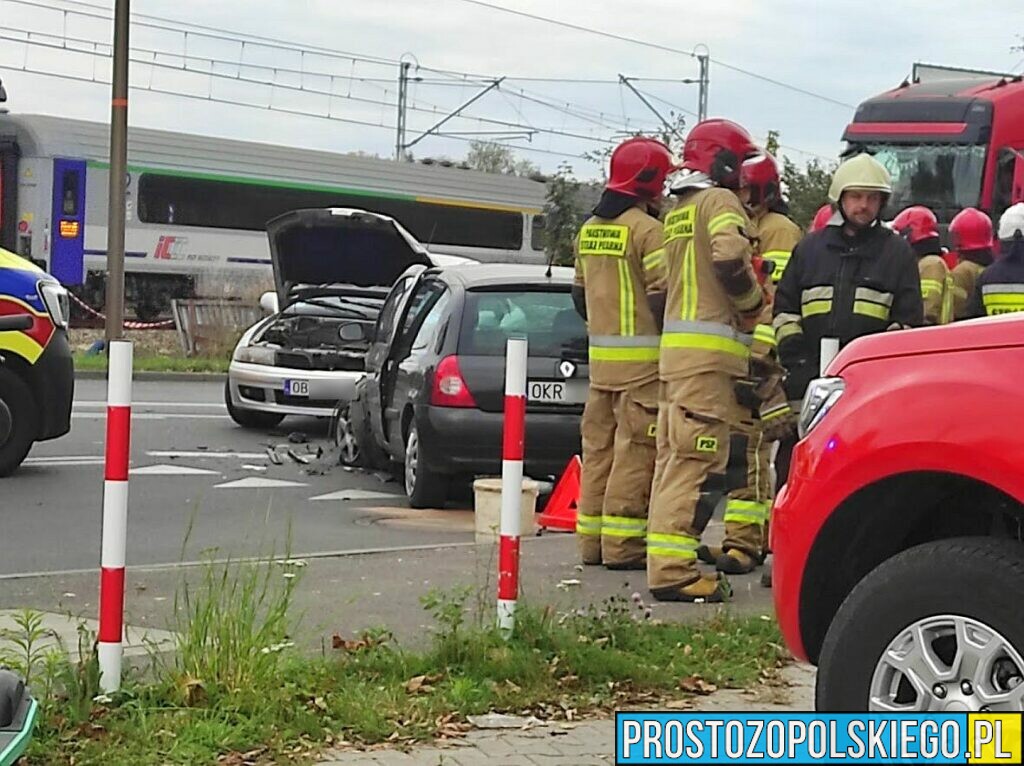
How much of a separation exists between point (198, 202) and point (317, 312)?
71.6 ft

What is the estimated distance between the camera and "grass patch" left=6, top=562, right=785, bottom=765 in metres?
4.92

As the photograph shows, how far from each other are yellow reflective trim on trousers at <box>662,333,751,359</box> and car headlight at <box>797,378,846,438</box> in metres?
2.76

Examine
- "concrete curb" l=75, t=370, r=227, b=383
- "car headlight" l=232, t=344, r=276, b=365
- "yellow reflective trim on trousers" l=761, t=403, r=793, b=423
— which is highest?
"yellow reflective trim on trousers" l=761, t=403, r=793, b=423

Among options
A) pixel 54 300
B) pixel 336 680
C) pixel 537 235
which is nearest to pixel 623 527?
pixel 336 680

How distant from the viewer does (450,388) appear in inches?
411

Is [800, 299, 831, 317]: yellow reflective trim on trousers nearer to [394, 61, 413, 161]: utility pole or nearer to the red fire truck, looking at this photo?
the red fire truck

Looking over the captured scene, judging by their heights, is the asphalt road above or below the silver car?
below

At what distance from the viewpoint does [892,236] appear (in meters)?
7.33

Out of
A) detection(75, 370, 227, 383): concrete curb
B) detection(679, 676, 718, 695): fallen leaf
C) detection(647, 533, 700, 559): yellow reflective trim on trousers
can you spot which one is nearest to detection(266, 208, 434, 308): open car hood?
detection(75, 370, 227, 383): concrete curb

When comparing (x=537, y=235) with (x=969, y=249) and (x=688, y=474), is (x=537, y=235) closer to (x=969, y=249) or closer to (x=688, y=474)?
(x=969, y=249)

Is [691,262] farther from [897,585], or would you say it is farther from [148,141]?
[148,141]

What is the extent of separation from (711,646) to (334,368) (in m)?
8.90

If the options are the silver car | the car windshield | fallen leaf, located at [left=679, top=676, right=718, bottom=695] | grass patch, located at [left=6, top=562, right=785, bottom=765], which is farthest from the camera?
the car windshield

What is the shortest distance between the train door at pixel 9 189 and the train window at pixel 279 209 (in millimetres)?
3086
